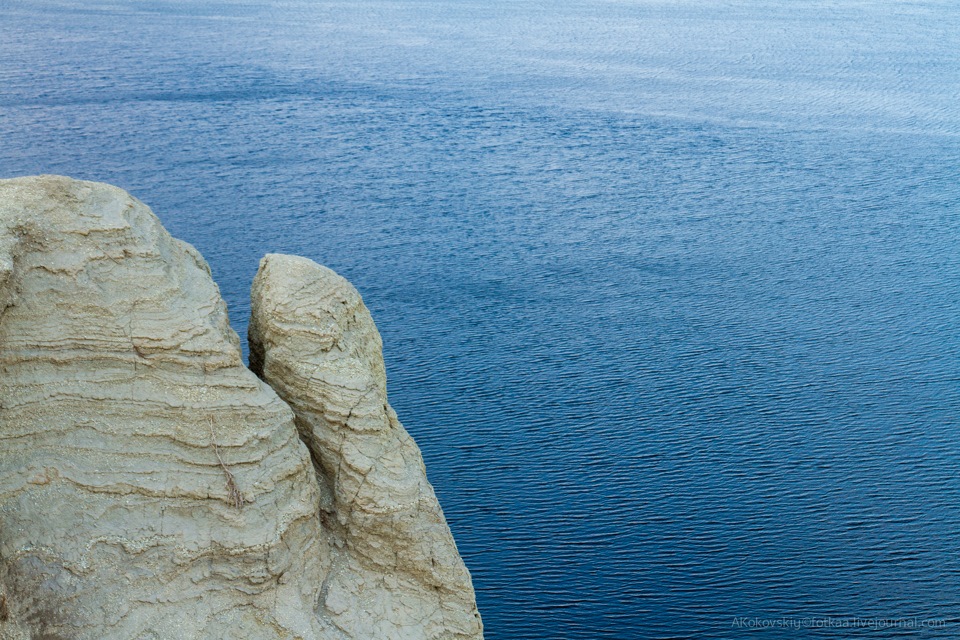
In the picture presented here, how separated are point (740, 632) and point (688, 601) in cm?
59

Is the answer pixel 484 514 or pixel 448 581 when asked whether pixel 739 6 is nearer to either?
pixel 484 514

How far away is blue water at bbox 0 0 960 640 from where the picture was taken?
38.5ft

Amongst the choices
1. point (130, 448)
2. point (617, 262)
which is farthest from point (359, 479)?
point (617, 262)

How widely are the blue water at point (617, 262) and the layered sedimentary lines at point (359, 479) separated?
133 inches

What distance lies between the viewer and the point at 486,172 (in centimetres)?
2317

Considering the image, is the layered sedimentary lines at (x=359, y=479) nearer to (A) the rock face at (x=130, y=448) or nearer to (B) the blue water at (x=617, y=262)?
(A) the rock face at (x=130, y=448)

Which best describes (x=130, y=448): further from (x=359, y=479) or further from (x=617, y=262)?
(x=617, y=262)

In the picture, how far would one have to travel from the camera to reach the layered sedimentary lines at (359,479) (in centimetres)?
727

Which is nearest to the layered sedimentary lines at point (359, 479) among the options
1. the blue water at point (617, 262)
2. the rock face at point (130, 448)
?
the rock face at point (130, 448)

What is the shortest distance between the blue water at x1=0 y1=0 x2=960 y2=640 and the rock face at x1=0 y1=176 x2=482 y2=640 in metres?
4.50

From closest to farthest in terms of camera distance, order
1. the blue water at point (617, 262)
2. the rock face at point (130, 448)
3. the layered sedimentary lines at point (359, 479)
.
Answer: the rock face at point (130, 448) < the layered sedimentary lines at point (359, 479) < the blue water at point (617, 262)

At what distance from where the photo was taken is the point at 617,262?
19.2m

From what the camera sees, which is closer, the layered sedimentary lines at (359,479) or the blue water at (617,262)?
the layered sedimentary lines at (359,479)

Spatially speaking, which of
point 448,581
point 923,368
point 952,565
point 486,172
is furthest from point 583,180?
point 448,581
